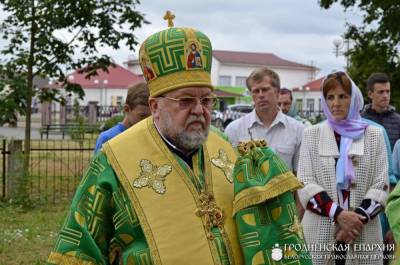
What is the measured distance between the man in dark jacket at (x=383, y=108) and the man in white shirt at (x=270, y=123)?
1.33 m

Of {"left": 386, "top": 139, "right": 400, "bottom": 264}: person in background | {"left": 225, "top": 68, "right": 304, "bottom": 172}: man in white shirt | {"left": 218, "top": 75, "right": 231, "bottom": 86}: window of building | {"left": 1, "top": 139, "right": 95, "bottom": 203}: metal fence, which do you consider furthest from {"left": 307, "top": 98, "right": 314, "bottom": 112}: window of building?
{"left": 386, "top": 139, "right": 400, "bottom": 264}: person in background

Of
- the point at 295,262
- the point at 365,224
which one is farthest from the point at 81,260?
the point at 365,224

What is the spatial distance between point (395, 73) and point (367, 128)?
15864 millimetres

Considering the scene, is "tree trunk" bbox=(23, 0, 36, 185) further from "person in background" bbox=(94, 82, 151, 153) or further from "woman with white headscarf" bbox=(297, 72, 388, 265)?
"woman with white headscarf" bbox=(297, 72, 388, 265)

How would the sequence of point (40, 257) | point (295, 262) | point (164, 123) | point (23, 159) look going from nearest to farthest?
point (295, 262), point (164, 123), point (40, 257), point (23, 159)

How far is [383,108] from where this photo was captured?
6.01m

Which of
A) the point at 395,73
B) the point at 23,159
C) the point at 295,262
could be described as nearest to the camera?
the point at 295,262

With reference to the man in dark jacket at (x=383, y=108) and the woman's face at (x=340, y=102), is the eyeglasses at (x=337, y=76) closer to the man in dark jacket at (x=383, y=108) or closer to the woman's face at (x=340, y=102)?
the woman's face at (x=340, y=102)

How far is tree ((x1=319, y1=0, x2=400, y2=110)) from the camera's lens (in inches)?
762

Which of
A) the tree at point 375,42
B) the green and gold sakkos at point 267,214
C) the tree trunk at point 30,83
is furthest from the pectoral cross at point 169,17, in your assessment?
the tree at point 375,42

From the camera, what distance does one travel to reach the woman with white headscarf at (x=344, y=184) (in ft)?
13.4

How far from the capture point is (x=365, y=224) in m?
4.08

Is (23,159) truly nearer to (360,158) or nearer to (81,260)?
(360,158)

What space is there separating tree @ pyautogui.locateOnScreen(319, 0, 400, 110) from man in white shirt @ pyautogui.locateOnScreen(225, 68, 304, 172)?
47.8 ft
